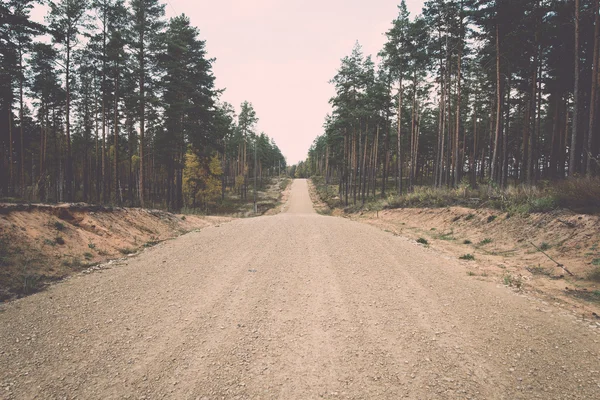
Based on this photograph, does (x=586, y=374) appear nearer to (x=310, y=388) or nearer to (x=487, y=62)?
(x=310, y=388)

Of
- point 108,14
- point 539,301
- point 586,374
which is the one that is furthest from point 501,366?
point 108,14

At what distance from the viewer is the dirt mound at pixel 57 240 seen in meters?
5.51

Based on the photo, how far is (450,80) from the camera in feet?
70.5

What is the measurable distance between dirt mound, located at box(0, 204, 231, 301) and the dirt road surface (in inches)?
37.5

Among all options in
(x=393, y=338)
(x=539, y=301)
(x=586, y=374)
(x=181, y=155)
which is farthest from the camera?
(x=181, y=155)

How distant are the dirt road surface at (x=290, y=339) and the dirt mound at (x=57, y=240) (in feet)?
3.13

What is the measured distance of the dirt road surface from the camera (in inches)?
104

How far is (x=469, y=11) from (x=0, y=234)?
89.9ft

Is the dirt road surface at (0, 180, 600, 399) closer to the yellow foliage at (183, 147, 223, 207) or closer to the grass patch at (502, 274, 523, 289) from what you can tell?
the grass patch at (502, 274, 523, 289)

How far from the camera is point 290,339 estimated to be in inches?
138

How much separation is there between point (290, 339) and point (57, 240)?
7883 mm

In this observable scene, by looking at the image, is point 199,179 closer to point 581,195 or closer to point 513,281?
point 513,281

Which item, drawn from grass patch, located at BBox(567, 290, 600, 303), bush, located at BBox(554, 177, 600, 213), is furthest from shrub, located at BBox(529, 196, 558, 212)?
grass patch, located at BBox(567, 290, 600, 303)

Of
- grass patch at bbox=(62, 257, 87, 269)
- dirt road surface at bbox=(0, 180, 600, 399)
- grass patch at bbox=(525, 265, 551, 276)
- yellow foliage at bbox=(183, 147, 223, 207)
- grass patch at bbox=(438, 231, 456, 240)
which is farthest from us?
yellow foliage at bbox=(183, 147, 223, 207)
